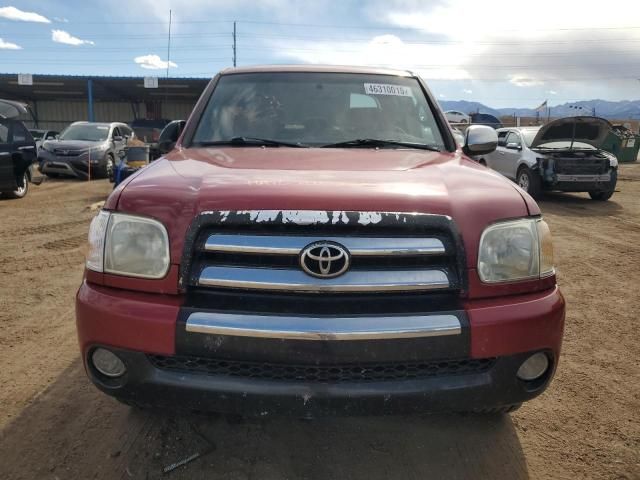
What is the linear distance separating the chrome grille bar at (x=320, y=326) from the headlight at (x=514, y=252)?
0.30m

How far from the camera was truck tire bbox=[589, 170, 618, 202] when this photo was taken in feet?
36.2

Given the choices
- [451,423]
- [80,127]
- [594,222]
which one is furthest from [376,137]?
[80,127]

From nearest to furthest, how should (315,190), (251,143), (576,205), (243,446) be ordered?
(315,190), (243,446), (251,143), (576,205)

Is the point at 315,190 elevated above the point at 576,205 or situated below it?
above

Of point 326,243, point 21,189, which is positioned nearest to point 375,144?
point 326,243

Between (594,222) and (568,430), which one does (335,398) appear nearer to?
(568,430)

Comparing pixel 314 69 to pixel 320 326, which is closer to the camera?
pixel 320 326

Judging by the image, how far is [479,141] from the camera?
333cm

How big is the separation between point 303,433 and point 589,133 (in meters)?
12.5

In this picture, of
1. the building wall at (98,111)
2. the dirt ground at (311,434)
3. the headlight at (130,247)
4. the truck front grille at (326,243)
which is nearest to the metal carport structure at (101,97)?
the building wall at (98,111)

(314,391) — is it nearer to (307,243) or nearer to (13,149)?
(307,243)

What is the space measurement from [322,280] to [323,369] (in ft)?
1.09

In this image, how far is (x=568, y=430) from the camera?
2.64 m

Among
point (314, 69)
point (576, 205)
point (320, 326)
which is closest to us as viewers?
point (320, 326)
